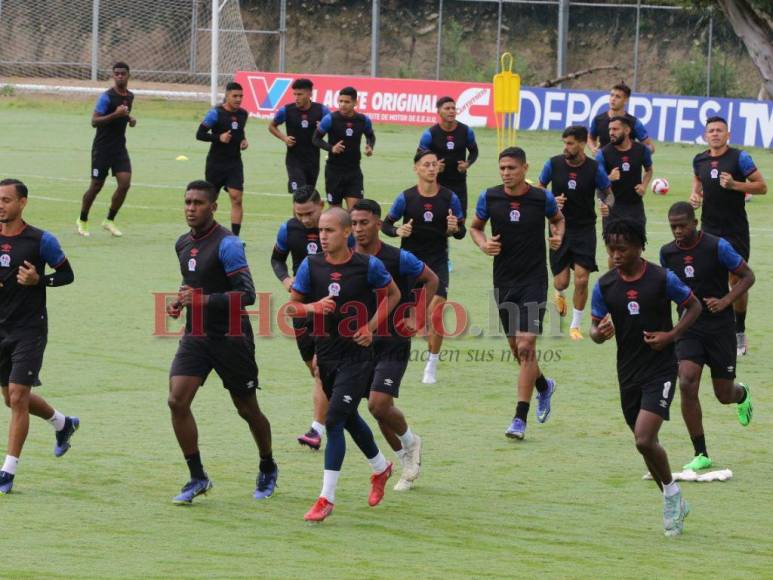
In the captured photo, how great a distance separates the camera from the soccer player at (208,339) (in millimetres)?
10070

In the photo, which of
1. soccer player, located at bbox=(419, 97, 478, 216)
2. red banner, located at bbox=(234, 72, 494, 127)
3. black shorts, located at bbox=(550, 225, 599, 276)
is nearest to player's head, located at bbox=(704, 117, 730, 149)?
black shorts, located at bbox=(550, 225, 599, 276)

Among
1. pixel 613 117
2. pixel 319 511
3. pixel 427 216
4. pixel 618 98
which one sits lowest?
pixel 319 511

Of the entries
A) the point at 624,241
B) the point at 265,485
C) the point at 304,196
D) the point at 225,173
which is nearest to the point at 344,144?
the point at 225,173

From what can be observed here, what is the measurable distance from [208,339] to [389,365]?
132 cm

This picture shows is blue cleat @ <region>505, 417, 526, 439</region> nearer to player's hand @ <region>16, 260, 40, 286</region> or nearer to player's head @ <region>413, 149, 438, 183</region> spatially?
player's head @ <region>413, 149, 438, 183</region>

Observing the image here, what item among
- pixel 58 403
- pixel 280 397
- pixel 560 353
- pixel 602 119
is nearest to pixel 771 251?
pixel 602 119

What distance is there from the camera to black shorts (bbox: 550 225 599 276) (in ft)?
54.5

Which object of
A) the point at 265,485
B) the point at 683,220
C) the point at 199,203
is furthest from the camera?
the point at 683,220

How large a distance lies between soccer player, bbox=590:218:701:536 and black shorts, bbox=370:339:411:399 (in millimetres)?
1520

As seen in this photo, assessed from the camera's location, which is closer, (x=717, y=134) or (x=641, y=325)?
(x=641, y=325)

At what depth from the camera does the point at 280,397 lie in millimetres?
13586

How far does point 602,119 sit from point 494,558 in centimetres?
1252

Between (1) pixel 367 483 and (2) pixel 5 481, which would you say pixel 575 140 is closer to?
(1) pixel 367 483

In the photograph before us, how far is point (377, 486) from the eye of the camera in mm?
10219
